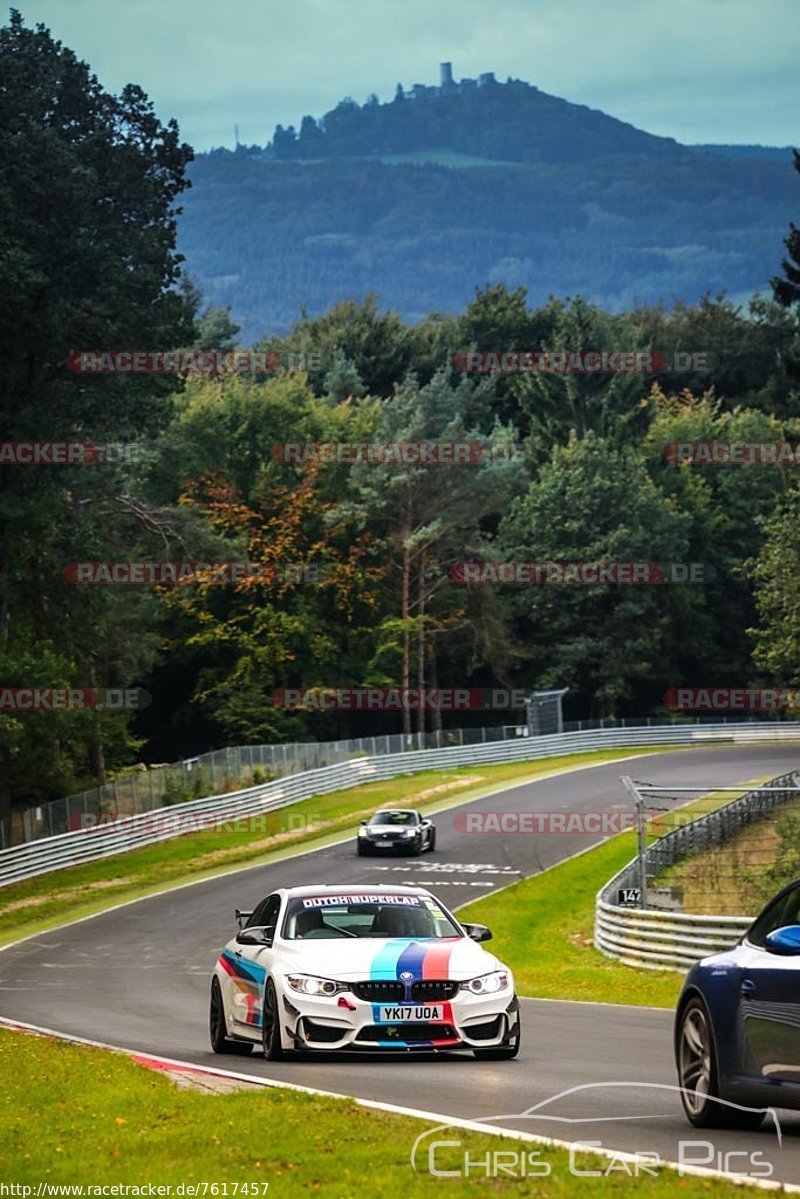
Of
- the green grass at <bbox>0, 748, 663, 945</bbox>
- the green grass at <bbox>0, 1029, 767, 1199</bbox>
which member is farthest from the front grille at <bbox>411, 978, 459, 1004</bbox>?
the green grass at <bbox>0, 748, 663, 945</bbox>

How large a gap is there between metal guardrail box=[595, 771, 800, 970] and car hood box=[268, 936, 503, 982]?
10.9 meters

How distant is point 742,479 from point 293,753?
141 ft

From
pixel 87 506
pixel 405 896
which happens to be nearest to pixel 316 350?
pixel 87 506

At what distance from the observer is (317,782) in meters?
65.0

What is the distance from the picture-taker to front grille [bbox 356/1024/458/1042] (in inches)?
580

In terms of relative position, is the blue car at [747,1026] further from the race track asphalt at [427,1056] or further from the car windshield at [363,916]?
the car windshield at [363,916]

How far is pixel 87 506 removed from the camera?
58.9 m

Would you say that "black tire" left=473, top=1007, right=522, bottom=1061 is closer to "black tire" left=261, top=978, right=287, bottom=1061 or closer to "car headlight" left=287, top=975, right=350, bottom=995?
"car headlight" left=287, top=975, right=350, bottom=995

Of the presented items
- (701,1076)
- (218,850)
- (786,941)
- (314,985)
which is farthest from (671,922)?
(218,850)

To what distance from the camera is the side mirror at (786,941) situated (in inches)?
385

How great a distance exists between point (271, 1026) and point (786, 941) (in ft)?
20.5

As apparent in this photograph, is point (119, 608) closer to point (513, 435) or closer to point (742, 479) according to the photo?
point (513, 435)

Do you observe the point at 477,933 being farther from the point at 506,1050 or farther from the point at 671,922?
the point at 671,922

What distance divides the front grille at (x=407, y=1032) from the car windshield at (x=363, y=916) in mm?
1031
